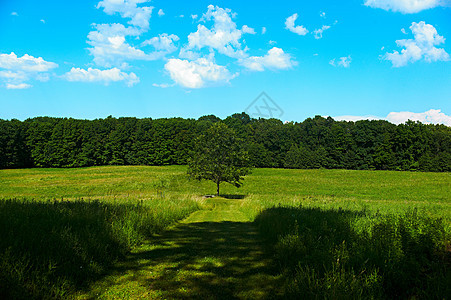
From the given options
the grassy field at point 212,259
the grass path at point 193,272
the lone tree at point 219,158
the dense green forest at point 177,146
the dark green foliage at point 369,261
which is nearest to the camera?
the dark green foliage at point 369,261

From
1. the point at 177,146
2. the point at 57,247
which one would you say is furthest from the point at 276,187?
the point at 177,146

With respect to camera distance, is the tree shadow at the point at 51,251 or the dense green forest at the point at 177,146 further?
the dense green forest at the point at 177,146

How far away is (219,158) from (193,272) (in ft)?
90.9

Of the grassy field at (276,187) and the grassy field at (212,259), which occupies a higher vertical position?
the grassy field at (212,259)

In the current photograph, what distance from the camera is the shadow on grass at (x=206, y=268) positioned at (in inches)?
184

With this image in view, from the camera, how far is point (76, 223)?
699cm

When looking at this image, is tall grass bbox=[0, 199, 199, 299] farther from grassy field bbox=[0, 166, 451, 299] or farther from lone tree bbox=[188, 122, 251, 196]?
lone tree bbox=[188, 122, 251, 196]

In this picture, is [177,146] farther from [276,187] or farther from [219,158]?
[219,158]

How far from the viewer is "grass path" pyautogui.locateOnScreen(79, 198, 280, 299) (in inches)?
180

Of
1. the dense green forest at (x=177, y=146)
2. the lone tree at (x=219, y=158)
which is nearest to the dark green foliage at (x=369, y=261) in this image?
the lone tree at (x=219, y=158)

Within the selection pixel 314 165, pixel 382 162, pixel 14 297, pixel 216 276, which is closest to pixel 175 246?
pixel 216 276

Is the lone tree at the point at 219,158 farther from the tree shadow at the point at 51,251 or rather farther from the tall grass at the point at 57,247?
the tree shadow at the point at 51,251

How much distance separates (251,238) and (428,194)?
137 ft

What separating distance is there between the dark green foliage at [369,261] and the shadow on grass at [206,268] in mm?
584
